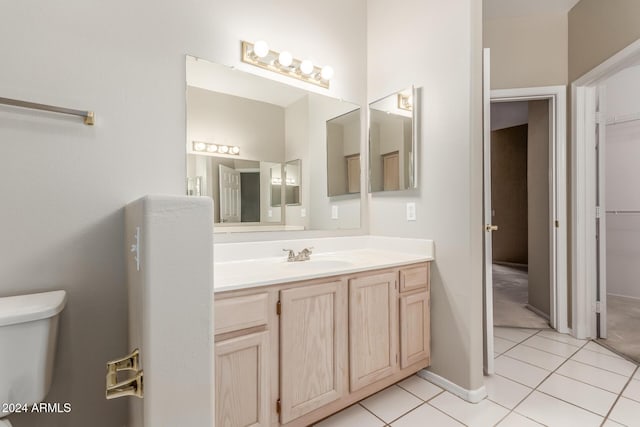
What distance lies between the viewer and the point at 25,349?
1025 millimetres

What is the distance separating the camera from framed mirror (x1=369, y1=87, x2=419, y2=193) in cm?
206

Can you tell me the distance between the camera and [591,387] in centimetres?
185

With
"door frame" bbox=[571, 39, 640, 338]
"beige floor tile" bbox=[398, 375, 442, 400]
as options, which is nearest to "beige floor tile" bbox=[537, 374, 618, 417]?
"beige floor tile" bbox=[398, 375, 442, 400]

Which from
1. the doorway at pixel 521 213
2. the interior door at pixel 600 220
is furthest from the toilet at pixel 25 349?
the interior door at pixel 600 220

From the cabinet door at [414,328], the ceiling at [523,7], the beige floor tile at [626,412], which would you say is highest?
the ceiling at [523,7]

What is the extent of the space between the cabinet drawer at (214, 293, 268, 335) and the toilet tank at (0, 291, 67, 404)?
0.56 metres

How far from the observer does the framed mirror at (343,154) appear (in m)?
2.26

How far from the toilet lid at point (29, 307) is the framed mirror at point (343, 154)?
5.27ft

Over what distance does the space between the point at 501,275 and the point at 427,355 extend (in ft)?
12.9

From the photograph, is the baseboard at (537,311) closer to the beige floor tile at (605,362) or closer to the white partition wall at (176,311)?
the beige floor tile at (605,362)

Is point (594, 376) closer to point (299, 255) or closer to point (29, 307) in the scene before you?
point (299, 255)

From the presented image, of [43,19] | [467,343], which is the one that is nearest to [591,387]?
[467,343]

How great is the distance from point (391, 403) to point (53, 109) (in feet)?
7.20

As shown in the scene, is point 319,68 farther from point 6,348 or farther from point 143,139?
point 6,348
